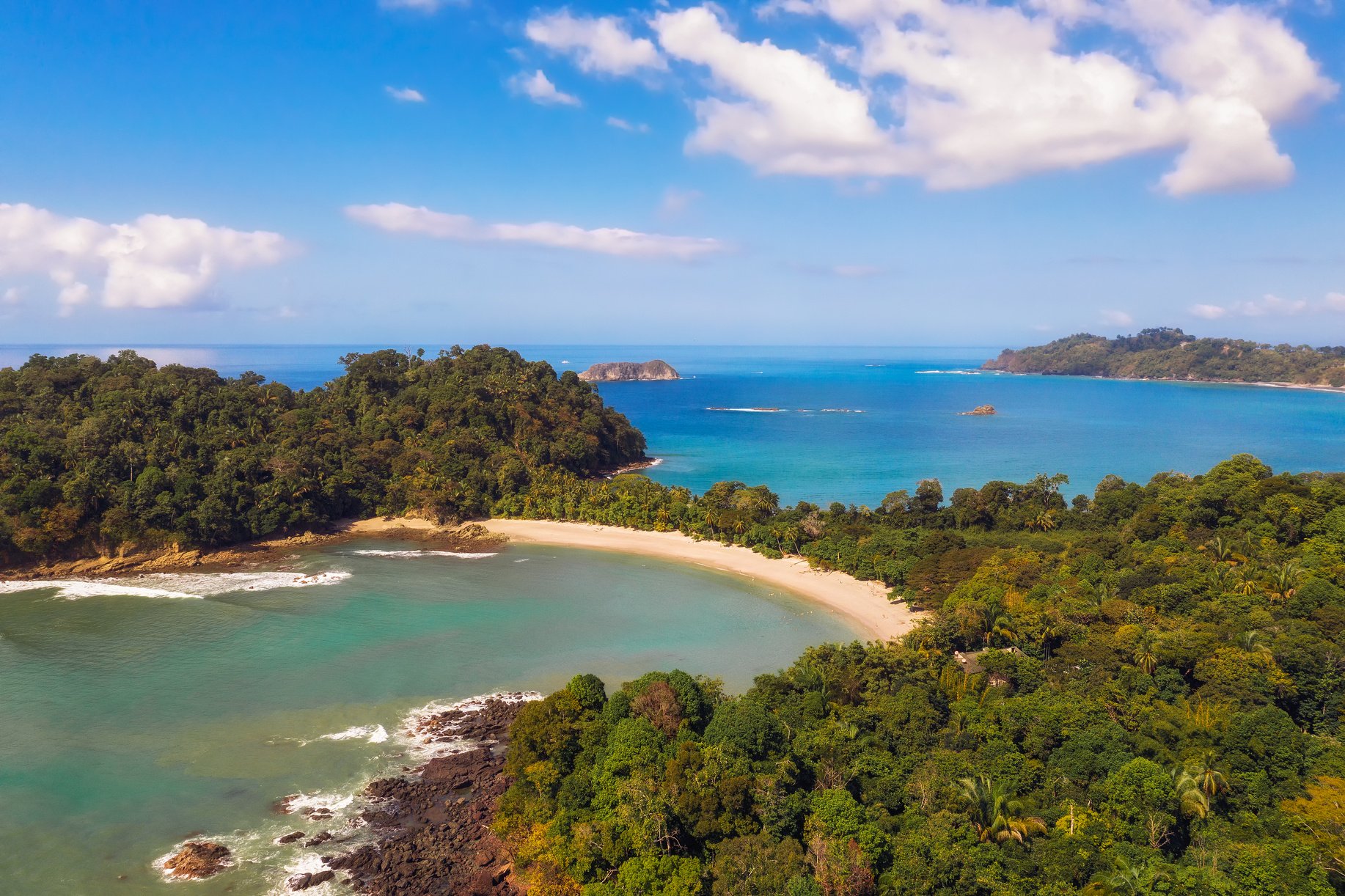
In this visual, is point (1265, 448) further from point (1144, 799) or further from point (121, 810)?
point (121, 810)

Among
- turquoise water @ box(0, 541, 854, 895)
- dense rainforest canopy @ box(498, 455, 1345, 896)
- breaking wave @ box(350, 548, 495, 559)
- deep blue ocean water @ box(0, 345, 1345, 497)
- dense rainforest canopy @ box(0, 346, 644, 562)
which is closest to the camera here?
dense rainforest canopy @ box(498, 455, 1345, 896)

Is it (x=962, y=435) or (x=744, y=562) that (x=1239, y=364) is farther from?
(x=744, y=562)

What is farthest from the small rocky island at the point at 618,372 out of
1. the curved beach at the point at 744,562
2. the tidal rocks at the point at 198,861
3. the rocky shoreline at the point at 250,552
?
the tidal rocks at the point at 198,861

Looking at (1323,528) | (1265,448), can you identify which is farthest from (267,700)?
(1265,448)

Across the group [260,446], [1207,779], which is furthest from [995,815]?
[260,446]

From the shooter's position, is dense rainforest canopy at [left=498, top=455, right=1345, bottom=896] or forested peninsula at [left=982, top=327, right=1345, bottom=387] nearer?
dense rainforest canopy at [left=498, top=455, right=1345, bottom=896]

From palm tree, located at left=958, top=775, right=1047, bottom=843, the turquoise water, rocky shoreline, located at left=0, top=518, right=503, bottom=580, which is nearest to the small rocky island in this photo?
rocky shoreline, located at left=0, top=518, right=503, bottom=580

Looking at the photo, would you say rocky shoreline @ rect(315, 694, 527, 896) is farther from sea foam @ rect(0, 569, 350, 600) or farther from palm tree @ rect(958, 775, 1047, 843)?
sea foam @ rect(0, 569, 350, 600)

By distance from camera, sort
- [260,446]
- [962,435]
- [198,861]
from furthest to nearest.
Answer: [962,435]
[260,446]
[198,861]
